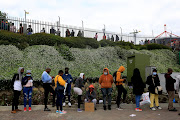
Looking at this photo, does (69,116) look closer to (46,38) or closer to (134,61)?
(134,61)

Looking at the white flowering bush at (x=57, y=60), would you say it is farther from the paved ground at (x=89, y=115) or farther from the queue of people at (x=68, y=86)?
the paved ground at (x=89, y=115)

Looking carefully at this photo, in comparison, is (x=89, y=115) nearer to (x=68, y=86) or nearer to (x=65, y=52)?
(x=68, y=86)

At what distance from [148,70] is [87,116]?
521cm

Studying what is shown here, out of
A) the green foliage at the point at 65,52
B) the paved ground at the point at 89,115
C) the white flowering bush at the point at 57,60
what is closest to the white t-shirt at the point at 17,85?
the paved ground at the point at 89,115

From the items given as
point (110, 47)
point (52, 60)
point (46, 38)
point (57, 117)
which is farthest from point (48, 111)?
point (110, 47)

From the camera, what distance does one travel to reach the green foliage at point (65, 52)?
46.4 ft

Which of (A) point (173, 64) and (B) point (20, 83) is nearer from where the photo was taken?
(B) point (20, 83)

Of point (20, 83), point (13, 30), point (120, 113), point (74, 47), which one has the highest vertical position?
→ point (13, 30)

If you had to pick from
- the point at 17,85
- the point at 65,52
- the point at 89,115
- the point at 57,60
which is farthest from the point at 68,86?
the point at 65,52

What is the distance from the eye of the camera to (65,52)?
14422 mm

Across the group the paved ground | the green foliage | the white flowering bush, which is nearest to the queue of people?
the paved ground

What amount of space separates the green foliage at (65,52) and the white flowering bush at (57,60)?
278mm

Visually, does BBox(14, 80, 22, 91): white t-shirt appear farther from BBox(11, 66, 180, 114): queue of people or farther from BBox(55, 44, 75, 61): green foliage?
BBox(55, 44, 75, 61): green foliage

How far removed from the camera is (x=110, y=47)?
1797cm
